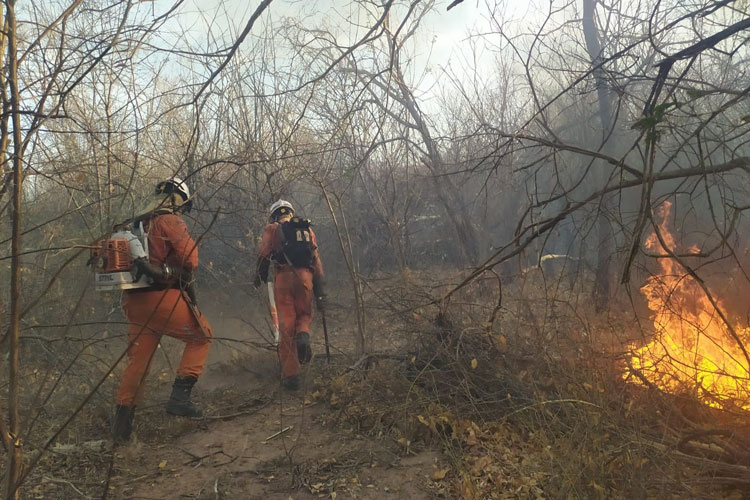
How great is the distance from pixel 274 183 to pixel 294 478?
15.2 feet

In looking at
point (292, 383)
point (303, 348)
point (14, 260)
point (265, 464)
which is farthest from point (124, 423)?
point (14, 260)

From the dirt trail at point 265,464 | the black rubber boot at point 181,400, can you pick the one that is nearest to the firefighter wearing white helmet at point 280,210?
the black rubber boot at point 181,400

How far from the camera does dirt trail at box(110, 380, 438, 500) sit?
3.26 meters

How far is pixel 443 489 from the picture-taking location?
10.7 ft

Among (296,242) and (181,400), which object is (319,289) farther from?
(181,400)

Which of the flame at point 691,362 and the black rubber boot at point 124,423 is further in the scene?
the black rubber boot at point 124,423

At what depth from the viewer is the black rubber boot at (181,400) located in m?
4.20

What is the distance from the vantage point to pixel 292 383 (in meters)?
5.10

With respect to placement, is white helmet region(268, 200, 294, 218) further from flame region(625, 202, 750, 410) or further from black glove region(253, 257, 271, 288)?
flame region(625, 202, 750, 410)

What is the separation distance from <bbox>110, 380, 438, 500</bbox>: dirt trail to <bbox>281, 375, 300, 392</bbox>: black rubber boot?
64 cm

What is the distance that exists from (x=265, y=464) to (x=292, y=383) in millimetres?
1493

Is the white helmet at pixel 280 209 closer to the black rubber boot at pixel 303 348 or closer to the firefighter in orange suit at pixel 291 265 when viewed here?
the firefighter in orange suit at pixel 291 265

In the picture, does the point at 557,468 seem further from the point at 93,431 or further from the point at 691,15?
the point at 93,431

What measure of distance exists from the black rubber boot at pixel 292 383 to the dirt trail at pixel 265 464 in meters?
0.64
